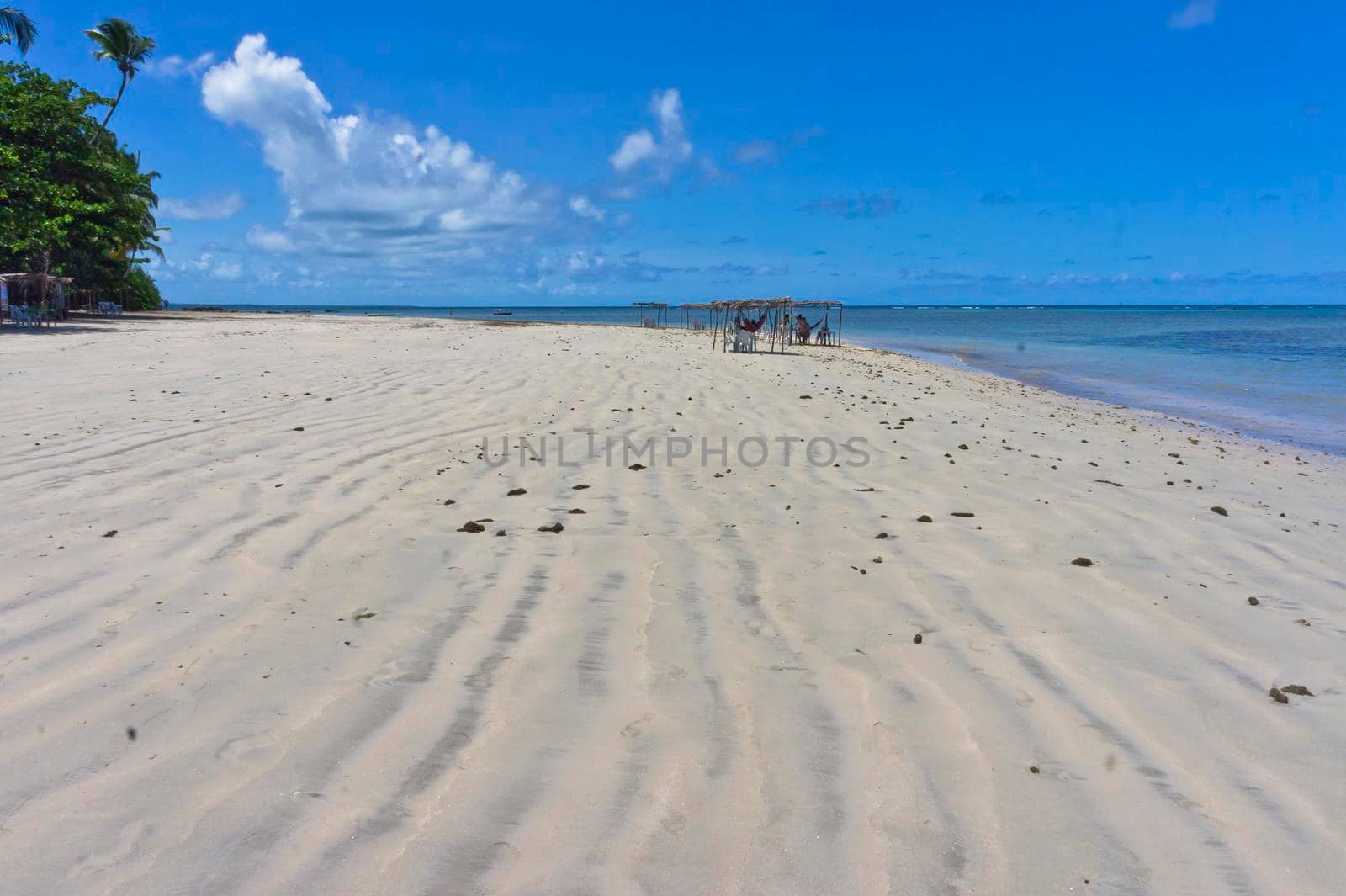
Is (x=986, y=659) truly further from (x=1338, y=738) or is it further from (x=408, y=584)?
(x=408, y=584)

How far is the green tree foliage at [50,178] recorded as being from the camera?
20.1 m

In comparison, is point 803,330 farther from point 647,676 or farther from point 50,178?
point 647,676

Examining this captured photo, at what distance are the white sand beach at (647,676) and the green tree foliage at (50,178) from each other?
19.3 meters

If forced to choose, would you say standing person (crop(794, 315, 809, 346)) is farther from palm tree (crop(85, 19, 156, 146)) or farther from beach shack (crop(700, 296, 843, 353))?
palm tree (crop(85, 19, 156, 146))

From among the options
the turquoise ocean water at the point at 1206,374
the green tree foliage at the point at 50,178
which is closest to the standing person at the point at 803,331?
the turquoise ocean water at the point at 1206,374

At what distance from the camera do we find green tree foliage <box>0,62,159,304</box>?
791 inches

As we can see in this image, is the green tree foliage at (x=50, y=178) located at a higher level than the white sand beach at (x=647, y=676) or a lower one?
higher

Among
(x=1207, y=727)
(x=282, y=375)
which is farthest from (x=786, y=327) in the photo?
(x=1207, y=727)

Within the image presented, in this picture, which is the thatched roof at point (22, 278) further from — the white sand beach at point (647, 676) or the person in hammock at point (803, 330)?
the person in hammock at point (803, 330)

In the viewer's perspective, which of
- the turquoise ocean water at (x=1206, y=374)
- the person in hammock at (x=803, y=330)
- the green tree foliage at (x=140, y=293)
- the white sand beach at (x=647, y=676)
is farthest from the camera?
the green tree foliage at (x=140, y=293)

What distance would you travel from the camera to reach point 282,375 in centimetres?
994

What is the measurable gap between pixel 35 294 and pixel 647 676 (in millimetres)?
32663

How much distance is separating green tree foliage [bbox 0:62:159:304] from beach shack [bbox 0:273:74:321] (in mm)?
755

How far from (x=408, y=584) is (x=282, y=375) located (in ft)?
25.4
